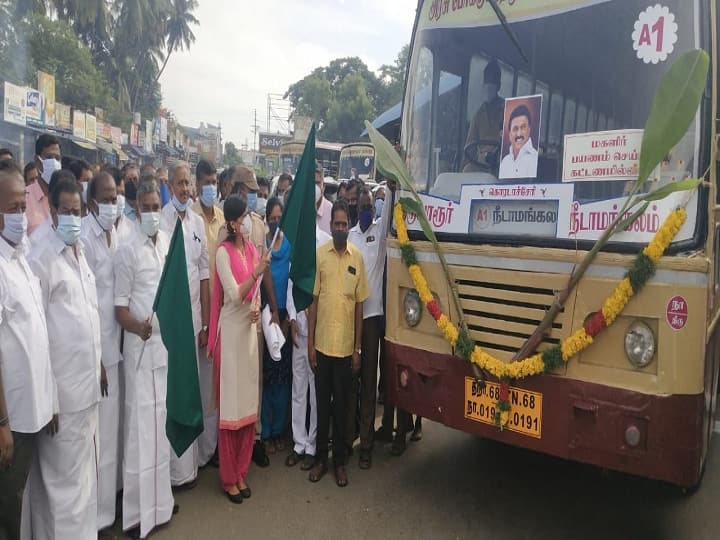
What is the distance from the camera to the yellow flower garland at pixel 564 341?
2682 mm

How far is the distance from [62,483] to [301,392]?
6.13ft

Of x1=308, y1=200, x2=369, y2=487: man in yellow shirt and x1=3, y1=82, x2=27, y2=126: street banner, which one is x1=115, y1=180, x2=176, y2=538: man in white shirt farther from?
x1=3, y1=82, x2=27, y2=126: street banner

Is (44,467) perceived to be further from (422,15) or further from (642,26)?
(642,26)

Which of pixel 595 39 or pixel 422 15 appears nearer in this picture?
pixel 595 39

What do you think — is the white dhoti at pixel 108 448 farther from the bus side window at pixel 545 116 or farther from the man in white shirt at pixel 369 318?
the bus side window at pixel 545 116

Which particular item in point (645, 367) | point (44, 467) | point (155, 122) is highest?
point (155, 122)

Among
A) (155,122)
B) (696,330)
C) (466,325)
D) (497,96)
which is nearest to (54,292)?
(466,325)

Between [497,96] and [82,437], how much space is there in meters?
2.86

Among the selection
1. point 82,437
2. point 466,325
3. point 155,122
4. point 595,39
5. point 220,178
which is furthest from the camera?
point 155,122

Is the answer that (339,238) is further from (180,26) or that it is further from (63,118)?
(180,26)

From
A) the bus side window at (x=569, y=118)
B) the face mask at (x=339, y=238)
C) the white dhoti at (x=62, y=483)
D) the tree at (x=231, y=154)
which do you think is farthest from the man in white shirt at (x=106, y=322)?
the tree at (x=231, y=154)

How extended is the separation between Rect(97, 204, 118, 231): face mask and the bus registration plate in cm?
220

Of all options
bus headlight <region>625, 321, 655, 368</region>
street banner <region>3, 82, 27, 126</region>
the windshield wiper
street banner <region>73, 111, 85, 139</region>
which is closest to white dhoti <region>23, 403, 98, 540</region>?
bus headlight <region>625, 321, 655, 368</region>

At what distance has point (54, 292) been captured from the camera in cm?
271
